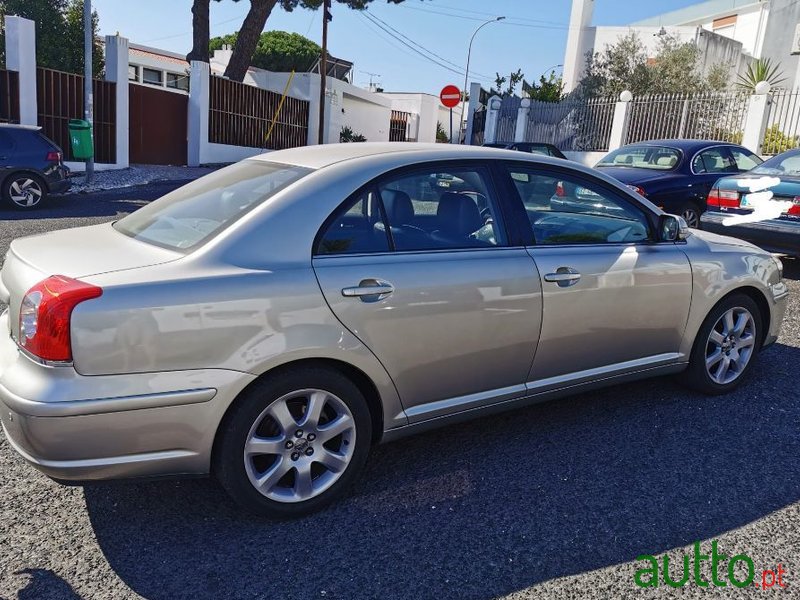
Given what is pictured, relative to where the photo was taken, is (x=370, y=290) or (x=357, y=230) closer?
(x=370, y=290)

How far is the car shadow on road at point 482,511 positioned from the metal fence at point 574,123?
59.7ft

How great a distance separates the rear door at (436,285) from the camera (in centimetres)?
282

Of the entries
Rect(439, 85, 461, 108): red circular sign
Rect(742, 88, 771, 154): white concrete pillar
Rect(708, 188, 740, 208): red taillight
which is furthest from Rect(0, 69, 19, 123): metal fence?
Rect(742, 88, 771, 154): white concrete pillar

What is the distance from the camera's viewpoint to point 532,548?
2656 millimetres

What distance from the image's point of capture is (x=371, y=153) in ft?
10.4

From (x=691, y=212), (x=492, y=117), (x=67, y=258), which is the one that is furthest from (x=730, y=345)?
(x=492, y=117)

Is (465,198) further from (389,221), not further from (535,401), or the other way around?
(535,401)

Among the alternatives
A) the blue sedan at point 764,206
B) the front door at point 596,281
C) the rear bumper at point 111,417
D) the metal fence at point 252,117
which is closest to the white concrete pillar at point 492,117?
the metal fence at point 252,117

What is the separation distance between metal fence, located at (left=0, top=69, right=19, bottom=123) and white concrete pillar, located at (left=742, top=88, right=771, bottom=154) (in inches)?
675

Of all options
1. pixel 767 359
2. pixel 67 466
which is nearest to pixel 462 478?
pixel 67 466

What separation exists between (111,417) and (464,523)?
4.77 ft

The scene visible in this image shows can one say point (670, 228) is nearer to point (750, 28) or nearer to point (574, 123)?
point (574, 123)

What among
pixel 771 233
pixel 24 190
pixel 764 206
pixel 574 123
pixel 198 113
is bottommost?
pixel 24 190

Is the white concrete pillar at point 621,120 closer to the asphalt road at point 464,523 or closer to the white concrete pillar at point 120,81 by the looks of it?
the white concrete pillar at point 120,81
